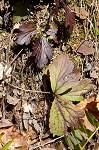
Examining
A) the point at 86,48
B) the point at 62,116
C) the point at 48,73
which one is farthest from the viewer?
the point at 86,48

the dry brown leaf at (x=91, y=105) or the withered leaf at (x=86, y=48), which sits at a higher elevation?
the withered leaf at (x=86, y=48)

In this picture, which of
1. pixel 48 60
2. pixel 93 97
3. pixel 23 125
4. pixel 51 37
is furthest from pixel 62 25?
pixel 23 125

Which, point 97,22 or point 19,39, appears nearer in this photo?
point 19,39

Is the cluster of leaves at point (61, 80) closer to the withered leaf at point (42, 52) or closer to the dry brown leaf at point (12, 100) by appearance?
the withered leaf at point (42, 52)

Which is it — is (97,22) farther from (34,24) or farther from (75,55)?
(34,24)

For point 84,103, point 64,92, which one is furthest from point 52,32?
point 84,103

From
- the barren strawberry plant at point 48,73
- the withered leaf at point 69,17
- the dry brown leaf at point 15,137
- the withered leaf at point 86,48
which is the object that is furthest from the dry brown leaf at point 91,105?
→ the withered leaf at point 69,17

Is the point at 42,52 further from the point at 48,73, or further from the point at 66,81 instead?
the point at 66,81
